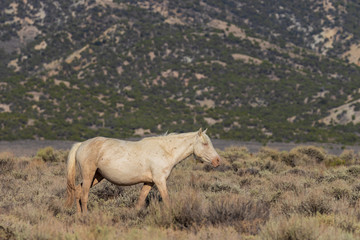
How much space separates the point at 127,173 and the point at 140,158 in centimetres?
33

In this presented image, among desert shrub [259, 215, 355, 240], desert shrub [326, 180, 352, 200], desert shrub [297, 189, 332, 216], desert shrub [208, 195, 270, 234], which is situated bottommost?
desert shrub [326, 180, 352, 200]

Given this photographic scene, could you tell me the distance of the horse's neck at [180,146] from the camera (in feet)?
26.4

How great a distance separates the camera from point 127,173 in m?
7.89

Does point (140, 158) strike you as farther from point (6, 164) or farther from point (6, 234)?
point (6, 164)

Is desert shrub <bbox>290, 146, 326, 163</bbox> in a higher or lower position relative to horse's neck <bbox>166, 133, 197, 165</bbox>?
lower

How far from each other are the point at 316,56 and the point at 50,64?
56879 millimetres

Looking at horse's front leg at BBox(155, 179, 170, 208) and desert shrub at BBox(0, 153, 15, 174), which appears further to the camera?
desert shrub at BBox(0, 153, 15, 174)

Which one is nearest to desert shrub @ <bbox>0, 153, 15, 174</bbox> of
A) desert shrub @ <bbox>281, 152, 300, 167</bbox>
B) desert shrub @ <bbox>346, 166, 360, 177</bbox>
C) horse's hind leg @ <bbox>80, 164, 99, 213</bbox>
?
horse's hind leg @ <bbox>80, 164, 99, 213</bbox>

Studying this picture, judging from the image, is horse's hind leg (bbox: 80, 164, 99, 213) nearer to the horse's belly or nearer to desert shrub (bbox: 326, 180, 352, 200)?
the horse's belly

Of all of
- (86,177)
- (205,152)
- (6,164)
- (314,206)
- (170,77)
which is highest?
(170,77)

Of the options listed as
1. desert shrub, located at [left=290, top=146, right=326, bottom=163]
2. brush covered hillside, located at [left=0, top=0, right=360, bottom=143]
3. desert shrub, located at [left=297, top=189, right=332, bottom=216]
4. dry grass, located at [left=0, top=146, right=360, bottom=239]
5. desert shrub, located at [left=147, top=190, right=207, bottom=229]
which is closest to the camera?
dry grass, located at [left=0, top=146, right=360, bottom=239]

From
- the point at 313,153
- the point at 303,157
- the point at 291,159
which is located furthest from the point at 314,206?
the point at 313,153

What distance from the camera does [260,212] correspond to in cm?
749

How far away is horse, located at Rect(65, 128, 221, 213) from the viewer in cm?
789
